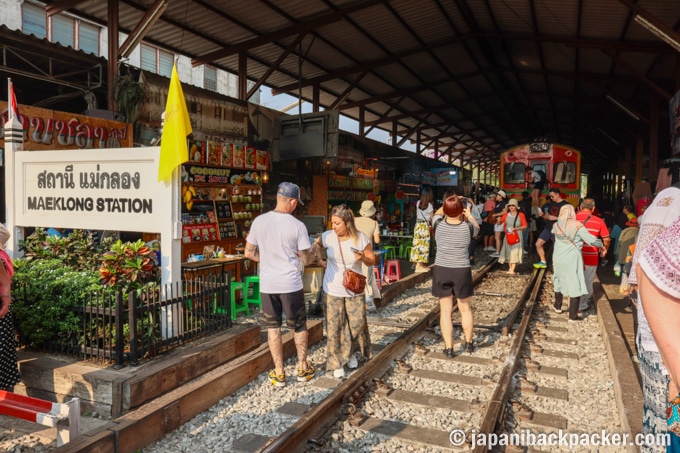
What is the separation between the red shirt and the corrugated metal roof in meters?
4.10

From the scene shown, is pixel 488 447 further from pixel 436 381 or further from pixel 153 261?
pixel 153 261

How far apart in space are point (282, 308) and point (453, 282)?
78.8 inches

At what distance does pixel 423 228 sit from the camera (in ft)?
36.0

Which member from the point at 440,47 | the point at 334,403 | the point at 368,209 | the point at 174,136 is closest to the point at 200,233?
the point at 368,209

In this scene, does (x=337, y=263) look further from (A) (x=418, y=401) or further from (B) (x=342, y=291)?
(A) (x=418, y=401)

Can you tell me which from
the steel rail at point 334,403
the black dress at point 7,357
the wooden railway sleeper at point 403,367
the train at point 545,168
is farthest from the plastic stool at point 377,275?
the train at point 545,168

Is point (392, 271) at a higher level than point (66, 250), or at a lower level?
lower

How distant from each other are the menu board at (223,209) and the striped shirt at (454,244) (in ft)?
20.4

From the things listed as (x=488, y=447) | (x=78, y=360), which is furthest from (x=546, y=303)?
(x=78, y=360)

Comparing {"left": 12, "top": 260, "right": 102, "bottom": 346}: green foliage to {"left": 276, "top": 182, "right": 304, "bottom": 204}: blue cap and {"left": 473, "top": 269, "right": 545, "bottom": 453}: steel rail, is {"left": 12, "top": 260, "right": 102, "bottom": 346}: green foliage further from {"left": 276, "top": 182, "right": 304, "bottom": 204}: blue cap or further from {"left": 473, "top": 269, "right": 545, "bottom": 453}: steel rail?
→ {"left": 473, "top": 269, "right": 545, "bottom": 453}: steel rail

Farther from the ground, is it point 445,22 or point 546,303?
point 445,22

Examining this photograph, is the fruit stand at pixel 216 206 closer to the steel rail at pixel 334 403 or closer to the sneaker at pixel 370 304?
the sneaker at pixel 370 304

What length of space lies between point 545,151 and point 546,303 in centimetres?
1012

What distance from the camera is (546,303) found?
8891 millimetres
